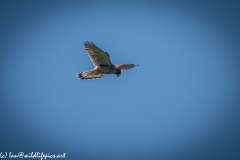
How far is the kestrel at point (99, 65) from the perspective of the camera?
936cm

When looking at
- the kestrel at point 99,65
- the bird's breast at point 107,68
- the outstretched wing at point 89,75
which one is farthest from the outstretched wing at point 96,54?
the outstretched wing at point 89,75

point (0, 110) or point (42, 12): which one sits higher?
point (42, 12)

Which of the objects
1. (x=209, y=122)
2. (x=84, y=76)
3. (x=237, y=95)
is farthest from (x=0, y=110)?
(x=84, y=76)

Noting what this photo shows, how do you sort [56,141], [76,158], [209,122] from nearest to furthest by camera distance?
[76,158], [56,141], [209,122]

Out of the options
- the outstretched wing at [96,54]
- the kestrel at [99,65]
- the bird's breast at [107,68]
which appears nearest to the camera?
the outstretched wing at [96,54]

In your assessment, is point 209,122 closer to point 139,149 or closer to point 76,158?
point 139,149

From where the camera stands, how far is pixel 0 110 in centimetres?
7506

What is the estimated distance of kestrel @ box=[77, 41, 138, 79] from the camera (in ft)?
30.7

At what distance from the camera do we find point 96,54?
9570 millimetres

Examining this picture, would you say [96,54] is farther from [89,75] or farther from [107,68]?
[89,75]

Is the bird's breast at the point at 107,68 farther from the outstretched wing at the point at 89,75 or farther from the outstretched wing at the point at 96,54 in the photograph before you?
the outstretched wing at the point at 89,75

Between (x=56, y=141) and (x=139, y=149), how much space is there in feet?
43.5

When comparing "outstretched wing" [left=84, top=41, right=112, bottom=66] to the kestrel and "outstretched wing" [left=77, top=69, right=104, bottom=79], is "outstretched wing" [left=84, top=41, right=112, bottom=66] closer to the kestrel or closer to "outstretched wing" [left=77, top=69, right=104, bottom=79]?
the kestrel

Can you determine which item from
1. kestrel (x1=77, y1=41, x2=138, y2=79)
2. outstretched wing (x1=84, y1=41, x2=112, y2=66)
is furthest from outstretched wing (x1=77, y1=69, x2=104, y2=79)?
outstretched wing (x1=84, y1=41, x2=112, y2=66)
